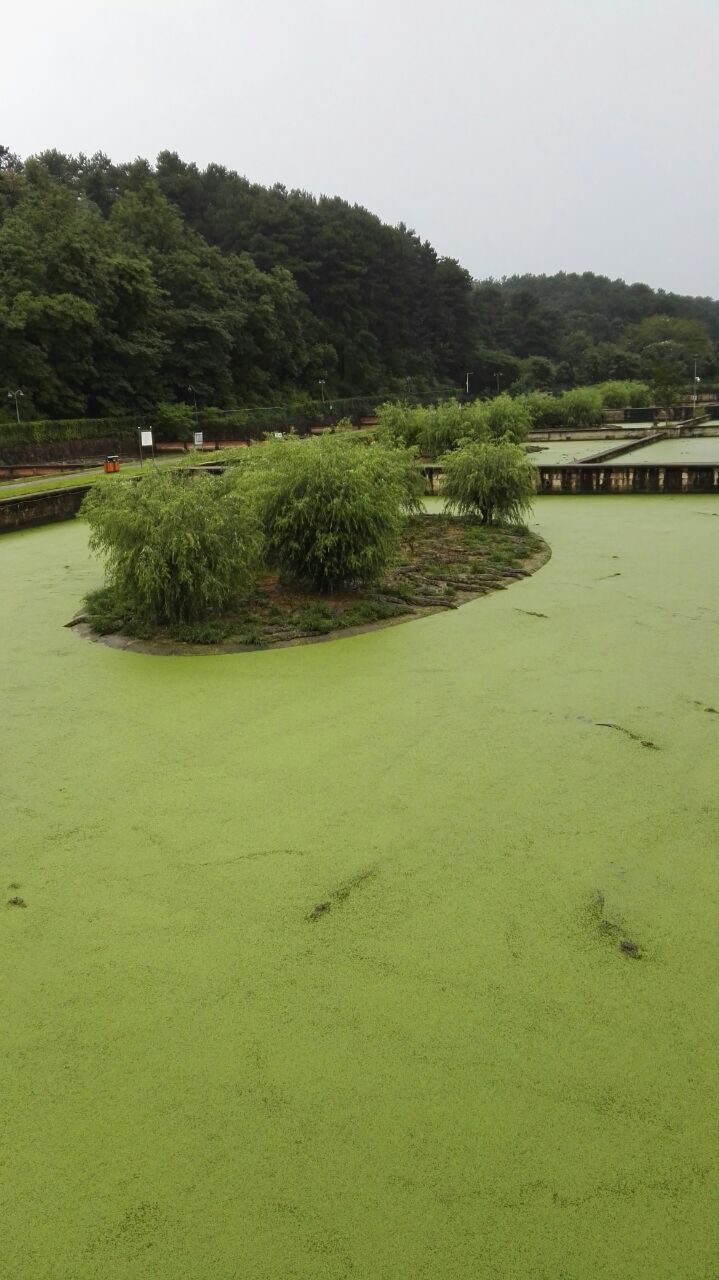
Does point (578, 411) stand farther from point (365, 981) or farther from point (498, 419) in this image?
point (365, 981)

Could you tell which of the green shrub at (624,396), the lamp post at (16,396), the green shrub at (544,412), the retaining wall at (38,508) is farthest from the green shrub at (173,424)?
the green shrub at (624,396)

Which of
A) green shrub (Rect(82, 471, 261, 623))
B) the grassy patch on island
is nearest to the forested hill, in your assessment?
the grassy patch on island

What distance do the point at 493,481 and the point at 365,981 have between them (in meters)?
7.91

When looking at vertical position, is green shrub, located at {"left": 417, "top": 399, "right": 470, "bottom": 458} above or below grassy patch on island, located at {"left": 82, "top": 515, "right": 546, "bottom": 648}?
above

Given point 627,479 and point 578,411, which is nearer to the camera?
point 627,479

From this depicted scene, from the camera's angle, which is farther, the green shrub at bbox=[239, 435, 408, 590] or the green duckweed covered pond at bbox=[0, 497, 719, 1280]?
the green shrub at bbox=[239, 435, 408, 590]

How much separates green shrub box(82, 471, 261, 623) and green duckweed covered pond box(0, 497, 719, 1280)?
51.7 inches

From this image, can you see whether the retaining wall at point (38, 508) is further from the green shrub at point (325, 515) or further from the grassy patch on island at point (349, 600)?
the green shrub at point (325, 515)

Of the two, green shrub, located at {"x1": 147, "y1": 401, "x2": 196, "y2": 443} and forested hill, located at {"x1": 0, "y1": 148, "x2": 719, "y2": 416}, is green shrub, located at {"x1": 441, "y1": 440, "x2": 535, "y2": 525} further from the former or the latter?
forested hill, located at {"x1": 0, "y1": 148, "x2": 719, "y2": 416}

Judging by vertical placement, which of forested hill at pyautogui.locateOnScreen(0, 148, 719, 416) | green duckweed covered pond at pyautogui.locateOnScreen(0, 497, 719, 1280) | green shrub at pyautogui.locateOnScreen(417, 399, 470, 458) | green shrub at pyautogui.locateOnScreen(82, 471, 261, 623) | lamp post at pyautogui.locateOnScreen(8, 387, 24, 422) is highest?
forested hill at pyautogui.locateOnScreen(0, 148, 719, 416)

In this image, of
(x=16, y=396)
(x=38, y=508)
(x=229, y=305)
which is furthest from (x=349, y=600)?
(x=229, y=305)

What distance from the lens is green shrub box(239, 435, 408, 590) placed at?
6648 millimetres

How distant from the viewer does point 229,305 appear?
120 ft

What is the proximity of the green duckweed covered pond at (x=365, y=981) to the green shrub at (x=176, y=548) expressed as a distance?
1.31 m
